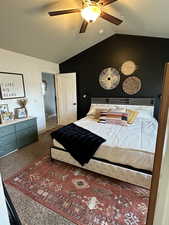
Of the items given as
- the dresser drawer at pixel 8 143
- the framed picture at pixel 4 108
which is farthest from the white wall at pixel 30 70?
the dresser drawer at pixel 8 143

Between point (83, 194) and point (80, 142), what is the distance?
2.44 ft

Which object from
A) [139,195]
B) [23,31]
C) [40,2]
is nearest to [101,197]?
[139,195]

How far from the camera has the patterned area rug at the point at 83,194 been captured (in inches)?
56.6

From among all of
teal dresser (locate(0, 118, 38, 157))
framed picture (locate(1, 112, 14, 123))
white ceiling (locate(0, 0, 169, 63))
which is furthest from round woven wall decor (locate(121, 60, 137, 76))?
framed picture (locate(1, 112, 14, 123))

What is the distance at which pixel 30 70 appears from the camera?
11.5ft

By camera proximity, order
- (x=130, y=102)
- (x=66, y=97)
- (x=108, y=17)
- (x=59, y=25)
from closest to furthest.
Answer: (x=108, y=17) → (x=59, y=25) → (x=130, y=102) → (x=66, y=97)

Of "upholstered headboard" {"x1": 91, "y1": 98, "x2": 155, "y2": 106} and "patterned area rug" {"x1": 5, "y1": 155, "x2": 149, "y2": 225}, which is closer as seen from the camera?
"patterned area rug" {"x1": 5, "y1": 155, "x2": 149, "y2": 225}

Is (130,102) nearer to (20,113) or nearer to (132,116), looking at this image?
(132,116)

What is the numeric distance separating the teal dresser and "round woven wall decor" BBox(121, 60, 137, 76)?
2.95m

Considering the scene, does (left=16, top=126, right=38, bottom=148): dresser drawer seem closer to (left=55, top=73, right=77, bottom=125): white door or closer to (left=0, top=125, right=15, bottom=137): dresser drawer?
(left=0, top=125, right=15, bottom=137): dresser drawer

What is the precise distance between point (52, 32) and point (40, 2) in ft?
2.60

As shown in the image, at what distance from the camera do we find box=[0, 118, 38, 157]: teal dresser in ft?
8.64

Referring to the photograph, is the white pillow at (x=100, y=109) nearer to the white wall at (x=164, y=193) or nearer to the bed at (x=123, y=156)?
the bed at (x=123, y=156)

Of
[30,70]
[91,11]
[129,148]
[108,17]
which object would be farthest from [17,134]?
[108,17]
